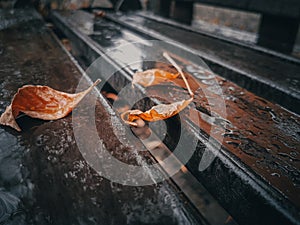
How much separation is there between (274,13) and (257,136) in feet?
9.51

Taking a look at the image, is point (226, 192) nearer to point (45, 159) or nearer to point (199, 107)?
point (199, 107)

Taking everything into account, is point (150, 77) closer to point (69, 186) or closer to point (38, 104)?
point (38, 104)

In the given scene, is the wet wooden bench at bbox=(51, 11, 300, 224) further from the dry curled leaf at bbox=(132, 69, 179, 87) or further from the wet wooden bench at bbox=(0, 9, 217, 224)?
the wet wooden bench at bbox=(0, 9, 217, 224)

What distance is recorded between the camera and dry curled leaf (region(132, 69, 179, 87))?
1.53 metres

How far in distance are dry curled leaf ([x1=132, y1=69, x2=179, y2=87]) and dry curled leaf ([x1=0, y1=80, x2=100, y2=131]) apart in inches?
20.1

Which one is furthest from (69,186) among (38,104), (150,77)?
(150,77)

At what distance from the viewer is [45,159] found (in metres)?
0.82

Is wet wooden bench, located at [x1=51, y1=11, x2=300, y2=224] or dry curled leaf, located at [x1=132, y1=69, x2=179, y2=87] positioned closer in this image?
→ wet wooden bench, located at [x1=51, y1=11, x2=300, y2=224]

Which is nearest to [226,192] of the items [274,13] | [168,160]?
[168,160]

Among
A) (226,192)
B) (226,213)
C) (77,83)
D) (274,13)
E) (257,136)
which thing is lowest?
(226,213)

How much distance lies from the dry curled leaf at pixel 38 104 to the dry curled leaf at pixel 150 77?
0.51 metres

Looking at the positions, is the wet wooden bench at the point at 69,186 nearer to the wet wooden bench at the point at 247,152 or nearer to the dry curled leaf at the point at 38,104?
the dry curled leaf at the point at 38,104

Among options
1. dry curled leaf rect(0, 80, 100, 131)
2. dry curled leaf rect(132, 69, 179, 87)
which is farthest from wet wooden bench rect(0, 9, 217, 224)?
dry curled leaf rect(132, 69, 179, 87)

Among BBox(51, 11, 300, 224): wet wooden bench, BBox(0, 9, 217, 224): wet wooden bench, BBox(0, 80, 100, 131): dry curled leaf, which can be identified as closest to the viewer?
BBox(0, 9, 217, 224): wet wooden bench
